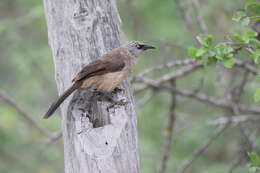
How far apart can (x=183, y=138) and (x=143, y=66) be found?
2.41m

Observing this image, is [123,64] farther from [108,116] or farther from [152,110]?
[152,110]

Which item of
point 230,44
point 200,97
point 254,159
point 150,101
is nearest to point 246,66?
point 200,97

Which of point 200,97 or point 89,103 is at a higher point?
point 89,103

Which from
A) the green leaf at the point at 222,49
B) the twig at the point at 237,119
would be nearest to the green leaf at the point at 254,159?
the green leaf at the point at 222,49

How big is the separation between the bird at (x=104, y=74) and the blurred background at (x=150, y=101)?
1573 millimetres

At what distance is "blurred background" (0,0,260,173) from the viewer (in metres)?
7.54

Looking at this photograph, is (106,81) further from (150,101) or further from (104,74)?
(150,101)

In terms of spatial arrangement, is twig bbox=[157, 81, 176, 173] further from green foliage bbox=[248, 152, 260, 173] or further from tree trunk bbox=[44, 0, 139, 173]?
green foliage bbox=[248, 152, 260, 173]

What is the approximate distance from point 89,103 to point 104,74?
899 mm

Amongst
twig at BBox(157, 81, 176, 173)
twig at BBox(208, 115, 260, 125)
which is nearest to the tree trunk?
twig at BBox(157, 81, 176, 173)

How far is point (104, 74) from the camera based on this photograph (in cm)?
487

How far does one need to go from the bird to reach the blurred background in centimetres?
157

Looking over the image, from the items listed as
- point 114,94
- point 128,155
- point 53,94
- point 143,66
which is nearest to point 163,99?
point 143,66

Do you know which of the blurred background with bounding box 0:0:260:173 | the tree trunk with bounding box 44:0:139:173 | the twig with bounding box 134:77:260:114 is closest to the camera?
the tree trunk with bounding box 44:0:139:173
